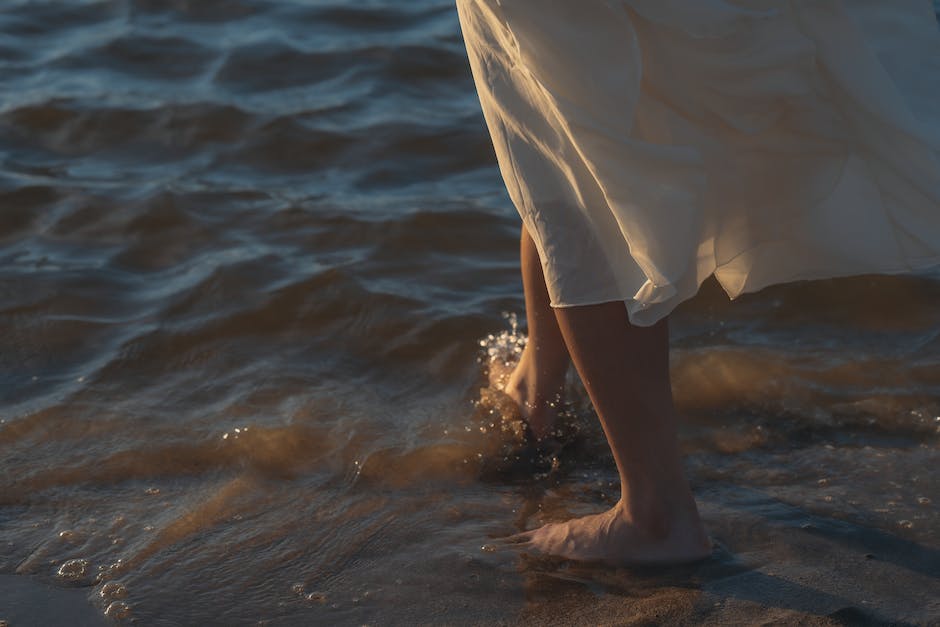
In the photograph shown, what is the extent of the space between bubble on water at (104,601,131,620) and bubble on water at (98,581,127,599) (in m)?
0.03

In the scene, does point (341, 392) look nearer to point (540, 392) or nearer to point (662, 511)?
point (540, 392)

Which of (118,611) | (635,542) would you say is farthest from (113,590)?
(635,542)

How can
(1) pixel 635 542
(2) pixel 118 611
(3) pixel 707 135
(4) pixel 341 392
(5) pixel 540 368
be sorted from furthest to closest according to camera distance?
1. (4) pixel 341 392
2. (5) pixel 540 368
3. (1) pixel 635 542
4. (2) pixel 118 611
5. (3) pixel 707 135

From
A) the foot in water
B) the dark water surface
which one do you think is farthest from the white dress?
the foot in water

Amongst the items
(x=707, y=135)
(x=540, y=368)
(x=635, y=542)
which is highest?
(x=707, y=135)

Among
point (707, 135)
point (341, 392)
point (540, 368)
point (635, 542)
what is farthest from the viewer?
point (341, 392)

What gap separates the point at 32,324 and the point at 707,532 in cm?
182

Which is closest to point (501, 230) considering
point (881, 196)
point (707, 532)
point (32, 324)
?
point (32, 324)

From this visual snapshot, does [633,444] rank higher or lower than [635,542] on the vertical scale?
higher

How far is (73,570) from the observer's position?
220cm

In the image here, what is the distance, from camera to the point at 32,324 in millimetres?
3230

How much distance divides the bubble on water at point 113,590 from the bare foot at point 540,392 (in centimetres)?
91

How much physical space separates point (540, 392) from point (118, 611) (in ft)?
3.21

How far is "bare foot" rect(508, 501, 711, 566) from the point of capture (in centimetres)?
217
